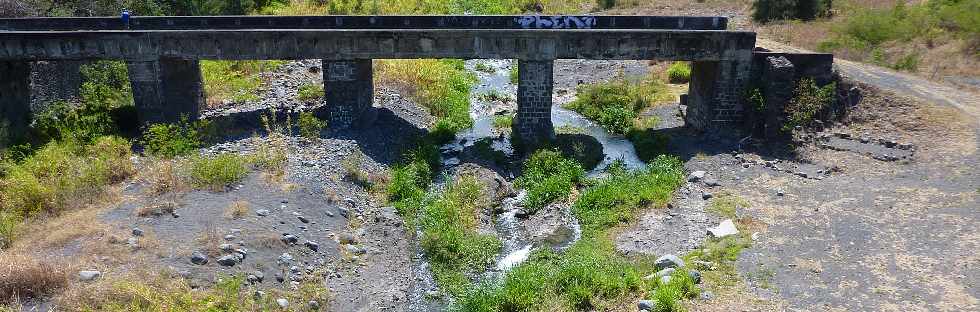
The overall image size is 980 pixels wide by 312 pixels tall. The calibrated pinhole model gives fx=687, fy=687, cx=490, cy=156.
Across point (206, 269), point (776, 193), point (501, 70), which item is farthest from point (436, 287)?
point (501, 70)

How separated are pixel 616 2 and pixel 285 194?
32887 mm

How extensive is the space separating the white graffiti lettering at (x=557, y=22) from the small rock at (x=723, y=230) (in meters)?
8.92

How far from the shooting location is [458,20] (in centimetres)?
2344

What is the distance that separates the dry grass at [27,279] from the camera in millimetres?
11125

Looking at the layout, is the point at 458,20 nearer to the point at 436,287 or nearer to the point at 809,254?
the point at 436,287

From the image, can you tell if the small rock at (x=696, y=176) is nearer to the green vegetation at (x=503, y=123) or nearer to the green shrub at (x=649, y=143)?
the green shrub at (x=649, y=143)

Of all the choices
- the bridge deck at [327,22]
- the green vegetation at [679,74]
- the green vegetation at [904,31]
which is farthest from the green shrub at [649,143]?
the green vegetation at [904,31]

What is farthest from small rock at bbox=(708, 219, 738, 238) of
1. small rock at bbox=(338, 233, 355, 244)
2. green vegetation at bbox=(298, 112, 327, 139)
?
green vegetation at bbox=(298, 112, 327, 139)

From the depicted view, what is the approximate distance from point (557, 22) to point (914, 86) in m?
11.6

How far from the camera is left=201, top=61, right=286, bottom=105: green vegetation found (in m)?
24.1

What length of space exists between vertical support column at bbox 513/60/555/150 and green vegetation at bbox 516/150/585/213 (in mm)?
1527

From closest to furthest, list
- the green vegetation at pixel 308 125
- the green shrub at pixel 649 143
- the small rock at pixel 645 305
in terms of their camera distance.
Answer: the small rock at pixel 645 305, the green vegetation at pixel 308 125, the green shrub at pixel 649 143

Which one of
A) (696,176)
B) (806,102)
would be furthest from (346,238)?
(806,102)

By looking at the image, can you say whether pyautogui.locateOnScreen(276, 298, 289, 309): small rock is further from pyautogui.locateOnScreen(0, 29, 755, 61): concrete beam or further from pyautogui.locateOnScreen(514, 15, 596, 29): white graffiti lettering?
pyautogui.locateOnScreen(514, 15, 596, 29): white graffiti lettering
